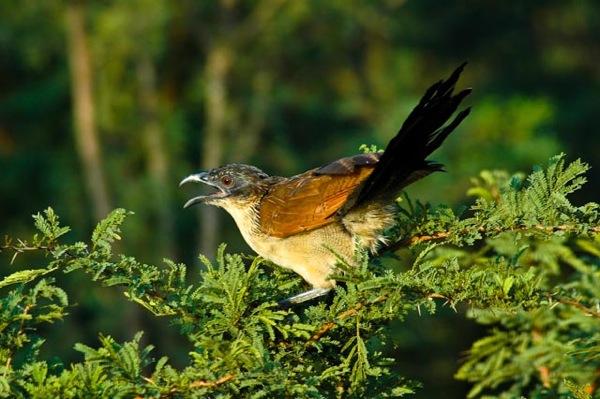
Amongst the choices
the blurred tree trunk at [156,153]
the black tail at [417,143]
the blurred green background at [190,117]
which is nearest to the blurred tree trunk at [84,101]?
the blurred green background at [190,117]

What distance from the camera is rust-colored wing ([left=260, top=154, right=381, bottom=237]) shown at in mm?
4000

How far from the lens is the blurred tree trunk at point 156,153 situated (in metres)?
15.5

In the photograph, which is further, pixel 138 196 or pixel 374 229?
pixel 138 196

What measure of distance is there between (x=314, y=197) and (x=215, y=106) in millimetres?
12316

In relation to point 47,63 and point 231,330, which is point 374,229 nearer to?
point 231,330

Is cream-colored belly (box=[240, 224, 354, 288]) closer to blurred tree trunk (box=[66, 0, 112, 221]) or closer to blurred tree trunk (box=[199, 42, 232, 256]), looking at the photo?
blurred tree trunk (box=[66, 0, 112, 221])

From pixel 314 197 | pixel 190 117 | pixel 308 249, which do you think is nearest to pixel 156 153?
pixel 190 117

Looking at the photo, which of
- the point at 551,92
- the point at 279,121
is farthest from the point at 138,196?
the point at 551,92

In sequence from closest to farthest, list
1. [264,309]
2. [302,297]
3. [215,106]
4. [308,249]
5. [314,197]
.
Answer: [264,309] < [302,297] < [308,249] < [314,197] < [215,106]

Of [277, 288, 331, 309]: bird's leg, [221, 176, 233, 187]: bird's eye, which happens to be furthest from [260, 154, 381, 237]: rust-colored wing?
[277, 288, 331, 309]: bird's leg

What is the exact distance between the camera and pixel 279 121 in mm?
17172

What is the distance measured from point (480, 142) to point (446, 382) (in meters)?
3.44

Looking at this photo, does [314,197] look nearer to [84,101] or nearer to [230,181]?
[230,181]

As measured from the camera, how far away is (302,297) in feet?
11.2
